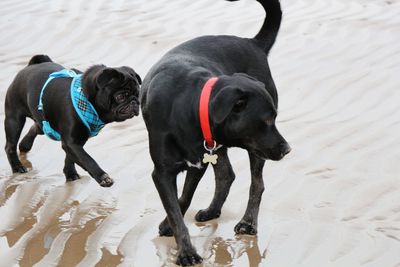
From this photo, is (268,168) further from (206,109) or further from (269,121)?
(206,109)

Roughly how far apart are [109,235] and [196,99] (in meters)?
1.24

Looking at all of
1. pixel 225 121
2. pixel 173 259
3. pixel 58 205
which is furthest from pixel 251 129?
pixel 58 205

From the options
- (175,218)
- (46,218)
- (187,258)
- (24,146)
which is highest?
(175,218)

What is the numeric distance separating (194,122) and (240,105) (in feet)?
0.96

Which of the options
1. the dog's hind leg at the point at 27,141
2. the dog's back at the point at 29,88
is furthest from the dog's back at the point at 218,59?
the dog's hind leg at the point at 27,141

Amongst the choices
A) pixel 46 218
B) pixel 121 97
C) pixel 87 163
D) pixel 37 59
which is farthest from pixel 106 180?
pixel 37 59

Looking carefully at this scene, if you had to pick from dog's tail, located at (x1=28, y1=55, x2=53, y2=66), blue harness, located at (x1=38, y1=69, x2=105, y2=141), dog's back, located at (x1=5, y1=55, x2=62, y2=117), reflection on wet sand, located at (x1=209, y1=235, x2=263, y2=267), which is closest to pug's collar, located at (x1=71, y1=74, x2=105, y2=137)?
blue harness, located at (x1=38, y1=69, x2=105, y2=141)

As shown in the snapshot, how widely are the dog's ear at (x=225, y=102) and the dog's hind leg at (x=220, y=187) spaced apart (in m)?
1.06

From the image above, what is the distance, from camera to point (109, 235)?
18.3ft

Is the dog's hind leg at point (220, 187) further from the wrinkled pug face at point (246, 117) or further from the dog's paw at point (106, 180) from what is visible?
the wrinkled pug face at point (246, 117)

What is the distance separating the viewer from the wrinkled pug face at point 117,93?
6109mm

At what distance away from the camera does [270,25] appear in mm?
6070

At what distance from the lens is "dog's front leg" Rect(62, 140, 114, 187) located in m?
6.00

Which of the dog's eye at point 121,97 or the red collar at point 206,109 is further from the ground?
the red collar at point 206,109
